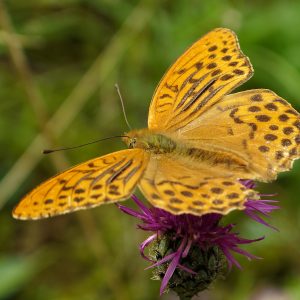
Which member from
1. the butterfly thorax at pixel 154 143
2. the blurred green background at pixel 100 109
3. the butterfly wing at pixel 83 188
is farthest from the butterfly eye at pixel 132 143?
the blurred green background at pixel 100 109

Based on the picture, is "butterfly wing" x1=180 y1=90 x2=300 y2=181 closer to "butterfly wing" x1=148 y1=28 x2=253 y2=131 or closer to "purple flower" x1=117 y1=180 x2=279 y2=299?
"butterfly wing" x1=148 y1=28 x2=253 y2=131

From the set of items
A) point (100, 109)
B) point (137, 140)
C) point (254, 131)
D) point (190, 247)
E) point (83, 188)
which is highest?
point (83, 188)

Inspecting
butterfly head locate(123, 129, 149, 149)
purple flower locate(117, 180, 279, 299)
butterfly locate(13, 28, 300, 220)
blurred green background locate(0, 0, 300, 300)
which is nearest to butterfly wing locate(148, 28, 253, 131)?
butterfly locate(13, 28, 300, 220)

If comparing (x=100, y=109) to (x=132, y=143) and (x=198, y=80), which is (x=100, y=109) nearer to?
A: (x=198, y=80)

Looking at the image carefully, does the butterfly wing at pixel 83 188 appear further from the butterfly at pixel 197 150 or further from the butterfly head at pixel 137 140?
the butterfly head at pixel 137 140

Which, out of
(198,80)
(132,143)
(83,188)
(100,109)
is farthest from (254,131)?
(100,109)
